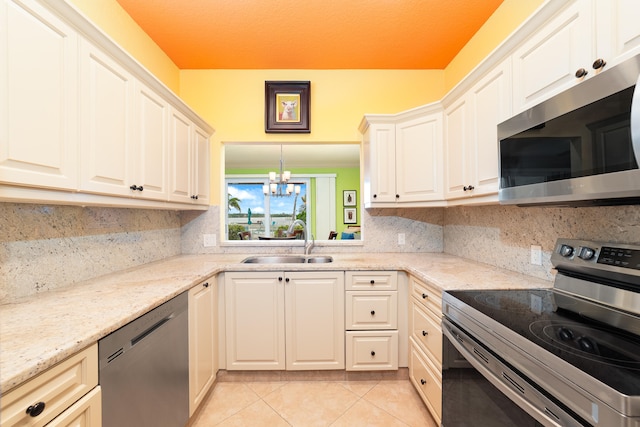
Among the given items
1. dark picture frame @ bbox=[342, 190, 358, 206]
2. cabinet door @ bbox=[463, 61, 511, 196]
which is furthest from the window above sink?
cabinet door @ bbox=[463, 61, 511, 196]

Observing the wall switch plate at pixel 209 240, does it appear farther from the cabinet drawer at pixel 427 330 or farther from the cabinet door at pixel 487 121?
Result: the cabinet door at pixel 487 121

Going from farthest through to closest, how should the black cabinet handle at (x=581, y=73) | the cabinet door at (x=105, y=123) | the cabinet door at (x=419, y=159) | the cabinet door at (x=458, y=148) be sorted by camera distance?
1. the cabinet door at (x=419, y=159)
2. the cabinet door at (x=458, y=148)
3. the cabinet door at (x=105, y=123)
4. the black cabinet handle at (x=581, y=73)

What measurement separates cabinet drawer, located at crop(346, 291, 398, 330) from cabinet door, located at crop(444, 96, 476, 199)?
0.90 meters

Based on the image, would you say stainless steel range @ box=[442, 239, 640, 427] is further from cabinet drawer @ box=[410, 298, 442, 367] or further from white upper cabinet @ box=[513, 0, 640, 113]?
white upper cabinet @ box=[513, 0, 640, 113]

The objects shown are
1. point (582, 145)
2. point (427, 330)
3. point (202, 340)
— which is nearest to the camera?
point (582, 145)

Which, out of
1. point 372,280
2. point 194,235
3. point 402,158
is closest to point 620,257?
point 372,280

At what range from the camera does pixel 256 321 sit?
2084 millimetres

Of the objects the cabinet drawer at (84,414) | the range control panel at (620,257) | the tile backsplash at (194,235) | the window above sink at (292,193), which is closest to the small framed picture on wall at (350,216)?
the window above sink at (292,193)

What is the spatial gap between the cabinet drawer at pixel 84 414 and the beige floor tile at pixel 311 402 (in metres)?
1.15

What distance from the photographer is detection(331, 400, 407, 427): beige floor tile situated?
170 cm

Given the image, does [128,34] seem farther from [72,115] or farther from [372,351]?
[372,351]

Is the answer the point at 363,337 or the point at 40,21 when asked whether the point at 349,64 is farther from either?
the point at 363,337

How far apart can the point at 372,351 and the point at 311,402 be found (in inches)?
21.7

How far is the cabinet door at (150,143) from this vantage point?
159cm
